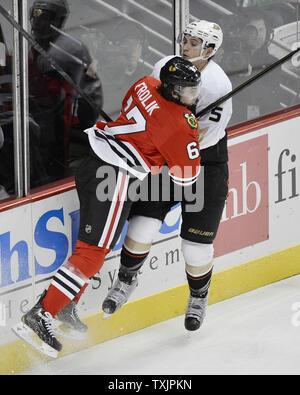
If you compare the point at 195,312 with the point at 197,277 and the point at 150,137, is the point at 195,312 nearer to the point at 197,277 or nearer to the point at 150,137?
the point at 197,277

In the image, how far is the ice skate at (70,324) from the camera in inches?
167

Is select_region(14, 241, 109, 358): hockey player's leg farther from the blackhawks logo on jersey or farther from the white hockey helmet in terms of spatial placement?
the white hockey helmet

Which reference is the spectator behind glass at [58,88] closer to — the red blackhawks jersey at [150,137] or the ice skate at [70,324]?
the red blackhawks jersey at [150,137]

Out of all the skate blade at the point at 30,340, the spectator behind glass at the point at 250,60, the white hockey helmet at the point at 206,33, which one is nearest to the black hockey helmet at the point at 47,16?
the white hockey helmet at the point at 206,33

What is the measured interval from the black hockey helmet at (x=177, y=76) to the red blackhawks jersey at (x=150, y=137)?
0.15 feet

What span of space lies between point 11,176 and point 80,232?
38cm

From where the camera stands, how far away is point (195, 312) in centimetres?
459

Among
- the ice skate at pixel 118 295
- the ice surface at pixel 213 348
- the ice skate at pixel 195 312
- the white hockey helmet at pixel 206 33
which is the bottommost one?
the ice surface at pixel 213 348

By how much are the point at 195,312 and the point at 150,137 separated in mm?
907

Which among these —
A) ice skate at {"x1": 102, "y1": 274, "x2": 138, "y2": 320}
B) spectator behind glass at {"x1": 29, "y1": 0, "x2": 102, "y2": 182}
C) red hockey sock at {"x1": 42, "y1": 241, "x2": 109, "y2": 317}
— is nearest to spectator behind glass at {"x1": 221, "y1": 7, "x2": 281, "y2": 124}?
spectator behind glass at {"x1": 29, "y1": 0, "x2": 102, "y2": 182}

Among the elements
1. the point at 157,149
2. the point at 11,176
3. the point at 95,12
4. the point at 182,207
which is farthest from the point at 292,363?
the point at 95,12

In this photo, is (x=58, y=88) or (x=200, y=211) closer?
(x=58, y=88)

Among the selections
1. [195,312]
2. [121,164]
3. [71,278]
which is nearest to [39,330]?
Answer: [71,278]

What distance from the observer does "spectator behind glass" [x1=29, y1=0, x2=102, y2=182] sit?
13.8 feet
